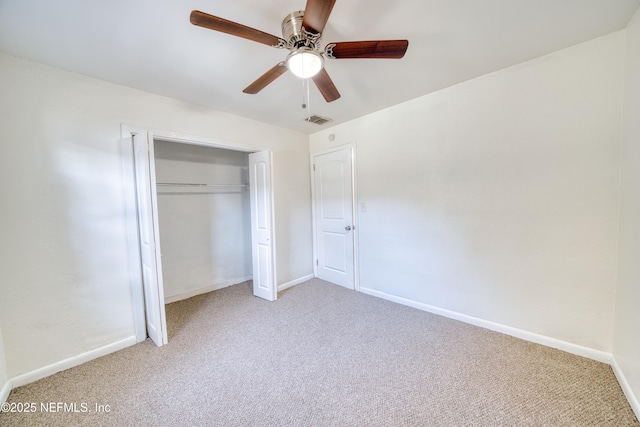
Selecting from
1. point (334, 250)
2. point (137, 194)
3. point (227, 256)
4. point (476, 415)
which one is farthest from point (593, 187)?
point (227, 256)

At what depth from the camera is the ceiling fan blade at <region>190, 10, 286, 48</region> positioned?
108 centimetres

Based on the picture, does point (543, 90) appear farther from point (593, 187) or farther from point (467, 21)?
point (467, 21)

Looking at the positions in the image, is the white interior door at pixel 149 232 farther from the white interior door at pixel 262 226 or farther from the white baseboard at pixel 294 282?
the white baseboard at pixel 294 282

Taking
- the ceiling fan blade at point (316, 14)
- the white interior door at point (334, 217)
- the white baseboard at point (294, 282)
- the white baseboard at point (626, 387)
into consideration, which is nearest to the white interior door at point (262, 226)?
the white baseboard at point (294, 282)

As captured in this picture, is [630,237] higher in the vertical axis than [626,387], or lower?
higher

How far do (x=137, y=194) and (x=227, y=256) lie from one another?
171cm

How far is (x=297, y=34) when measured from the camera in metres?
1.34

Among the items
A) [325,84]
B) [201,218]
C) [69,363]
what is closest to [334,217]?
[201,218]

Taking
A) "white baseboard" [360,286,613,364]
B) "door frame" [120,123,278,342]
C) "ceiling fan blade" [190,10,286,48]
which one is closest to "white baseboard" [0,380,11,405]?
"door frame" [120,123,278,342]

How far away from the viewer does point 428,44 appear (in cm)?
171

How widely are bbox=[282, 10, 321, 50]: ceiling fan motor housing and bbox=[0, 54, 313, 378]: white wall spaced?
5.71 feet

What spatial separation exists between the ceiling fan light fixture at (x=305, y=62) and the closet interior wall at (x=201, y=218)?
2438 mm

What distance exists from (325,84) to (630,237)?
2.25 metres

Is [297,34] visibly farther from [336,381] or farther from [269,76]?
[336,381]
